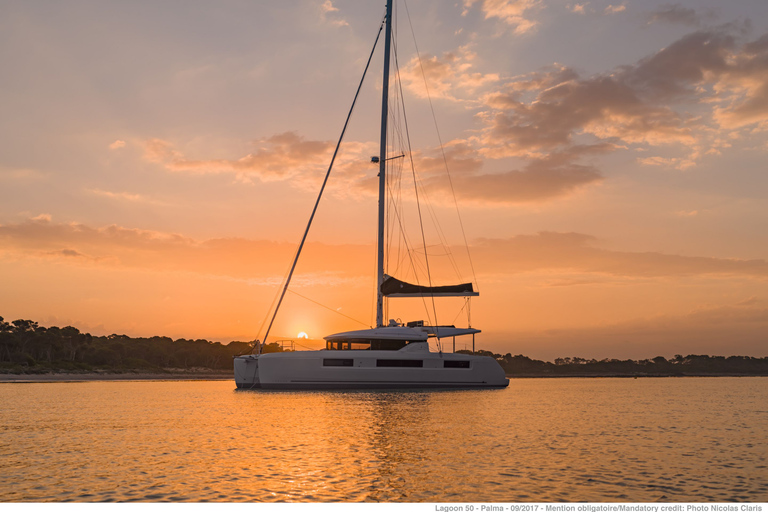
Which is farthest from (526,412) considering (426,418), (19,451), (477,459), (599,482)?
(19,451)

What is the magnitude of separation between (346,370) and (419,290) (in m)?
6.42

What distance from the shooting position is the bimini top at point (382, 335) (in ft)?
111

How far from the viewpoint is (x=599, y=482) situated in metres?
12.0

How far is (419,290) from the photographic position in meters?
35.5

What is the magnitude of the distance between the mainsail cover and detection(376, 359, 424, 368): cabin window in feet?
12.7

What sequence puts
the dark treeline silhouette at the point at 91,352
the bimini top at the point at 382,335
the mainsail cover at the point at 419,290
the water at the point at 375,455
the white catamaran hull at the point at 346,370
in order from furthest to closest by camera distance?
1. the dark treeline silhouette at the point at 91,352
2. the mainsail cover at the point at 419,290
3. the bimini top at the point at 382,335
4. the white catamaran hull at the point at 346,370
5. the water at the point at 375,455

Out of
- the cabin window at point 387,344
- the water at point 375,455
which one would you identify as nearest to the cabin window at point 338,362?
the cabin window at point 387,344

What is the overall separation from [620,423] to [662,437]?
451 centimetres

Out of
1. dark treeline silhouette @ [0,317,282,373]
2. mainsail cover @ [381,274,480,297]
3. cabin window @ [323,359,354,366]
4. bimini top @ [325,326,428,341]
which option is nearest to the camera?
cabin window @ [323,359,354,366]

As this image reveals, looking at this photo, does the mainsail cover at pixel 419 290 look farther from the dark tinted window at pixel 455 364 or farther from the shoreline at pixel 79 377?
the shoreline at pixel 79 377

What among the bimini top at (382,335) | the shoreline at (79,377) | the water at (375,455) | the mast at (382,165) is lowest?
the shoreline at (79,377)

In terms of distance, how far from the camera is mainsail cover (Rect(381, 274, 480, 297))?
3491 cm

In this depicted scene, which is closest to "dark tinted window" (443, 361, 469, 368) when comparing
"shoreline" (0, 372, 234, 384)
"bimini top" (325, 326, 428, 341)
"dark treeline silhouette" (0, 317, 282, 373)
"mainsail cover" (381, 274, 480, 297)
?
"bimini top" (325, 326, 428, 341)

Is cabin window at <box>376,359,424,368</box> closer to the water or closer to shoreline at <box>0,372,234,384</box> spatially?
the water
